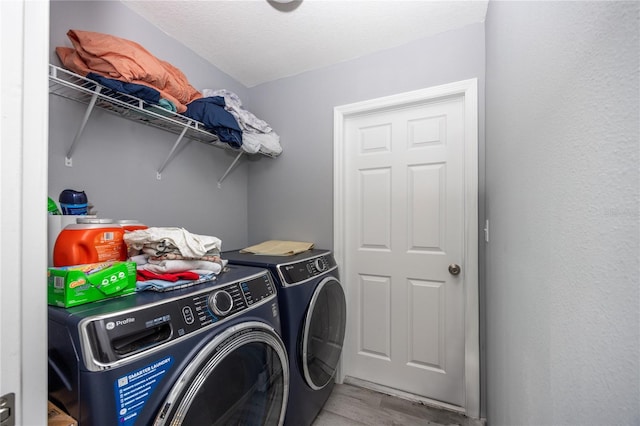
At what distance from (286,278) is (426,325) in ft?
3.62

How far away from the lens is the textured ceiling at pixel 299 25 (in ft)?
4.69

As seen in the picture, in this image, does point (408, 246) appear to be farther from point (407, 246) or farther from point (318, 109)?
point (318, 109)

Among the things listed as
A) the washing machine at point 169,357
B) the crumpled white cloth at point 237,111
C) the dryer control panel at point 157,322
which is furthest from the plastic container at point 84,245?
the crumpled white cloth at point 237,111

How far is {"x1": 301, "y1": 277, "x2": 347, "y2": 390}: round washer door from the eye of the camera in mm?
1315

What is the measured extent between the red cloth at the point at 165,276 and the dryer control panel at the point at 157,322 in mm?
103

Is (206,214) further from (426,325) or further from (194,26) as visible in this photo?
(426,325)

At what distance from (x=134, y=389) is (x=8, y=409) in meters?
0.24

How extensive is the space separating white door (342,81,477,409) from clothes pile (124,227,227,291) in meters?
1.17

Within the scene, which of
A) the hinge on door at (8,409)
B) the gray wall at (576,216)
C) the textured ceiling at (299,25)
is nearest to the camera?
the gray wall at (576,216)

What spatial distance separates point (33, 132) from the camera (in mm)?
435

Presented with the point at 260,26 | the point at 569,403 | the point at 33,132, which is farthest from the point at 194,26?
the point at 569,403

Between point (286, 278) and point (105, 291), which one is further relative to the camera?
point (286, 278)

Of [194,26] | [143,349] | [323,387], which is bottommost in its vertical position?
[323,387]

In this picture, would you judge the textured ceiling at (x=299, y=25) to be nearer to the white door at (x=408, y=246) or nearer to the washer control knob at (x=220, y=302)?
the white door at (x=408, y=246)
